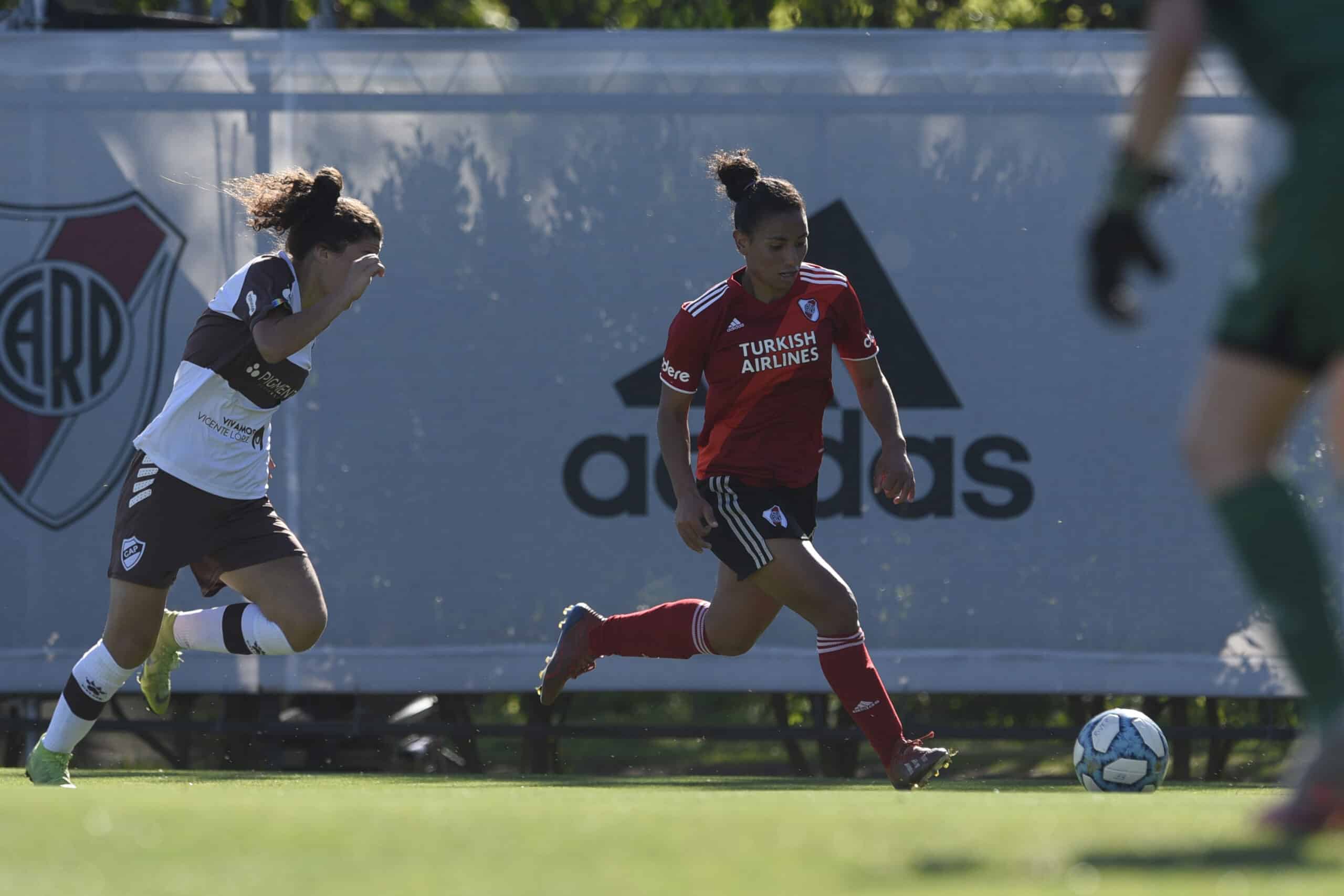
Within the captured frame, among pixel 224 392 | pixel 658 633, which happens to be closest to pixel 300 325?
pixel 224 392

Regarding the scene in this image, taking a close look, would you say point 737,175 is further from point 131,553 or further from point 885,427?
point 131,553

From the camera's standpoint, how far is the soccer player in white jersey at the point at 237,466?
15.3ft

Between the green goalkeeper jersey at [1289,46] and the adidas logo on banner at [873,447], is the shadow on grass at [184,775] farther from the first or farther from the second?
the green goalkeeper jersey at [1289,46]

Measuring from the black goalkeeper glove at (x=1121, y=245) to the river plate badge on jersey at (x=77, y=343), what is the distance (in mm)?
5229

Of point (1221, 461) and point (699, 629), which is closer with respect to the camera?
point (1221, 461)

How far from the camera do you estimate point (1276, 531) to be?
2141 mm

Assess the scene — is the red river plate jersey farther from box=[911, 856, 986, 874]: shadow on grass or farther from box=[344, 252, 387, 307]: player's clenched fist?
box=[911, 856, 986, 874]: shadow on grass

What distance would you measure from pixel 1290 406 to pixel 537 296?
4803 mm

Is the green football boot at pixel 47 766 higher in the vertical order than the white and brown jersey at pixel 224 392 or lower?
lower

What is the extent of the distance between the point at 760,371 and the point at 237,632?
5.97 ft

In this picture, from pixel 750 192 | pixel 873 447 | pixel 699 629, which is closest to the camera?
pixel 750 192

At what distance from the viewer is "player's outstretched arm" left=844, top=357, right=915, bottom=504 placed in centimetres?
491

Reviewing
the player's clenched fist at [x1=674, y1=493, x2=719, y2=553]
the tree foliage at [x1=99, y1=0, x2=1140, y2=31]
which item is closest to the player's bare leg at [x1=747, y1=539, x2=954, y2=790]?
the player's clenched fist at [x1=674, y1=493, x2=719, y2=553]

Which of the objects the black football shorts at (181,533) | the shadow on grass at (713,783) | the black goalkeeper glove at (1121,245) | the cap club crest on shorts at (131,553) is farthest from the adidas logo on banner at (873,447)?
the black goalkeeper glove at (1121,245)
